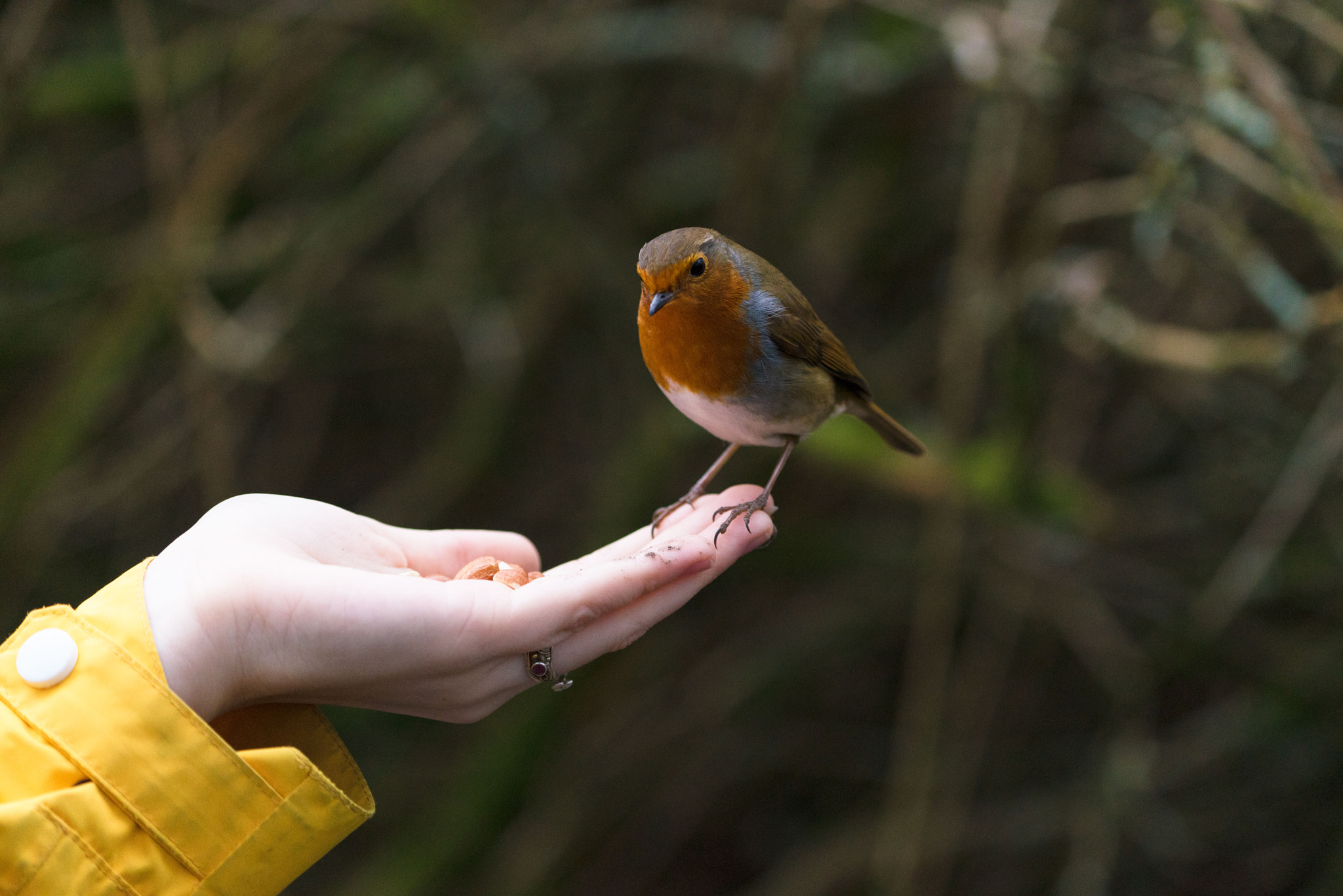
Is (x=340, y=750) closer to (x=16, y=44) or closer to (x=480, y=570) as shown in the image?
(x=480, y=570)

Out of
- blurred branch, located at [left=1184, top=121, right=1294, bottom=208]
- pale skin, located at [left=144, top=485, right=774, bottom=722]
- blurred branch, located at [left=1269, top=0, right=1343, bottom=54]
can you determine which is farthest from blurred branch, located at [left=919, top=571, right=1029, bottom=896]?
pale skin, located at [left=144, top=485, right=774, bottom=722]

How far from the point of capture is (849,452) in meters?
2.58

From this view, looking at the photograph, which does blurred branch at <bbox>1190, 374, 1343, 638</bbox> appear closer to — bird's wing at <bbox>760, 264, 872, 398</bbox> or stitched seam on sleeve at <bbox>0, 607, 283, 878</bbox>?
bird's wing at <bbox>760, 264, 872, 398</bbox>

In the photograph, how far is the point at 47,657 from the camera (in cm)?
129

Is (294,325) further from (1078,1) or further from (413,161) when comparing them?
→ (1078,1)

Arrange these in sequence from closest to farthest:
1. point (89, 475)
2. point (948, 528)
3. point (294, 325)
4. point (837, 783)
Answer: point (948, 528), point (294, 325), point (89, 475), point (837, 783)

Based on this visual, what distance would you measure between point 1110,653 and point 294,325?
2787 mm

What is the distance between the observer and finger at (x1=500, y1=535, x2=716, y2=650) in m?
1.50

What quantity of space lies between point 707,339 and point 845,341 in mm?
1739

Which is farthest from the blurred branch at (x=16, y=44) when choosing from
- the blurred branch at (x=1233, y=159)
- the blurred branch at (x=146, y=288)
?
the blurred branch at (x=1233, y=159)

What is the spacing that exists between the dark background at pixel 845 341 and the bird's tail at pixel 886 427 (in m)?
0.15

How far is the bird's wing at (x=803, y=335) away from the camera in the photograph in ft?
6.43

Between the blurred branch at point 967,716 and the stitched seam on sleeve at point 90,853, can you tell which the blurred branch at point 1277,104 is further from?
the stitched seam on sleeve at point 90,853

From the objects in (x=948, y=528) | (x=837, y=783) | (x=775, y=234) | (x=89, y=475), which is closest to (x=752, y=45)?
(x=775, y=234)
